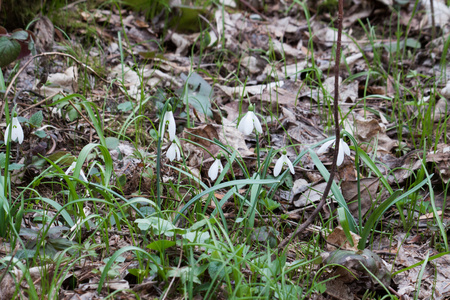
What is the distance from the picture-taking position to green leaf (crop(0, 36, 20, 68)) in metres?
2.29

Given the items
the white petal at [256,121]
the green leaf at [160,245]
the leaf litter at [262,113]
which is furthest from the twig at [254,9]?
the green leaf at [160,245]

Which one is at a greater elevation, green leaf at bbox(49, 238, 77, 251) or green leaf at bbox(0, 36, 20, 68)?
green leaf at bbox(0, 36, 20, 68)

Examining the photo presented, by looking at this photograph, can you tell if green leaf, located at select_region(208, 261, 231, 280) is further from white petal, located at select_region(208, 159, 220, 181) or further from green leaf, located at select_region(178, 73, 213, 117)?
green leaf, located at select_region(178, 73, 213, 117)

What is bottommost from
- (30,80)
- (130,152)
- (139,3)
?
(130,152)

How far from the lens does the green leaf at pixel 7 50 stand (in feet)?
7.52

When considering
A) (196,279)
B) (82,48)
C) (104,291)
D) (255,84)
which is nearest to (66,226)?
(104,291)

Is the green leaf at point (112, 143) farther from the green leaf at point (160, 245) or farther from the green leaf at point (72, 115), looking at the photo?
the green leaf at point (160, 245)

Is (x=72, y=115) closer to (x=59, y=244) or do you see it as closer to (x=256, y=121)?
(x=59, y=244)

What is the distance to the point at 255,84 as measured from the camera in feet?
11.1

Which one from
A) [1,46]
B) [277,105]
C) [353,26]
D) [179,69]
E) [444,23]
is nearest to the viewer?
[1,46]

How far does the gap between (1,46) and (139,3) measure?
1.83 m

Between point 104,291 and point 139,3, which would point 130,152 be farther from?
point 139,3

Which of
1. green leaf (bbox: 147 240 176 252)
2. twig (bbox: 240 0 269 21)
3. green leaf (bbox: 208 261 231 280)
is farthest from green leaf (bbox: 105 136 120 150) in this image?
twig (bbox: 240 0 269 21)

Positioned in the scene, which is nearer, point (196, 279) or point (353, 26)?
point (196, 279)
